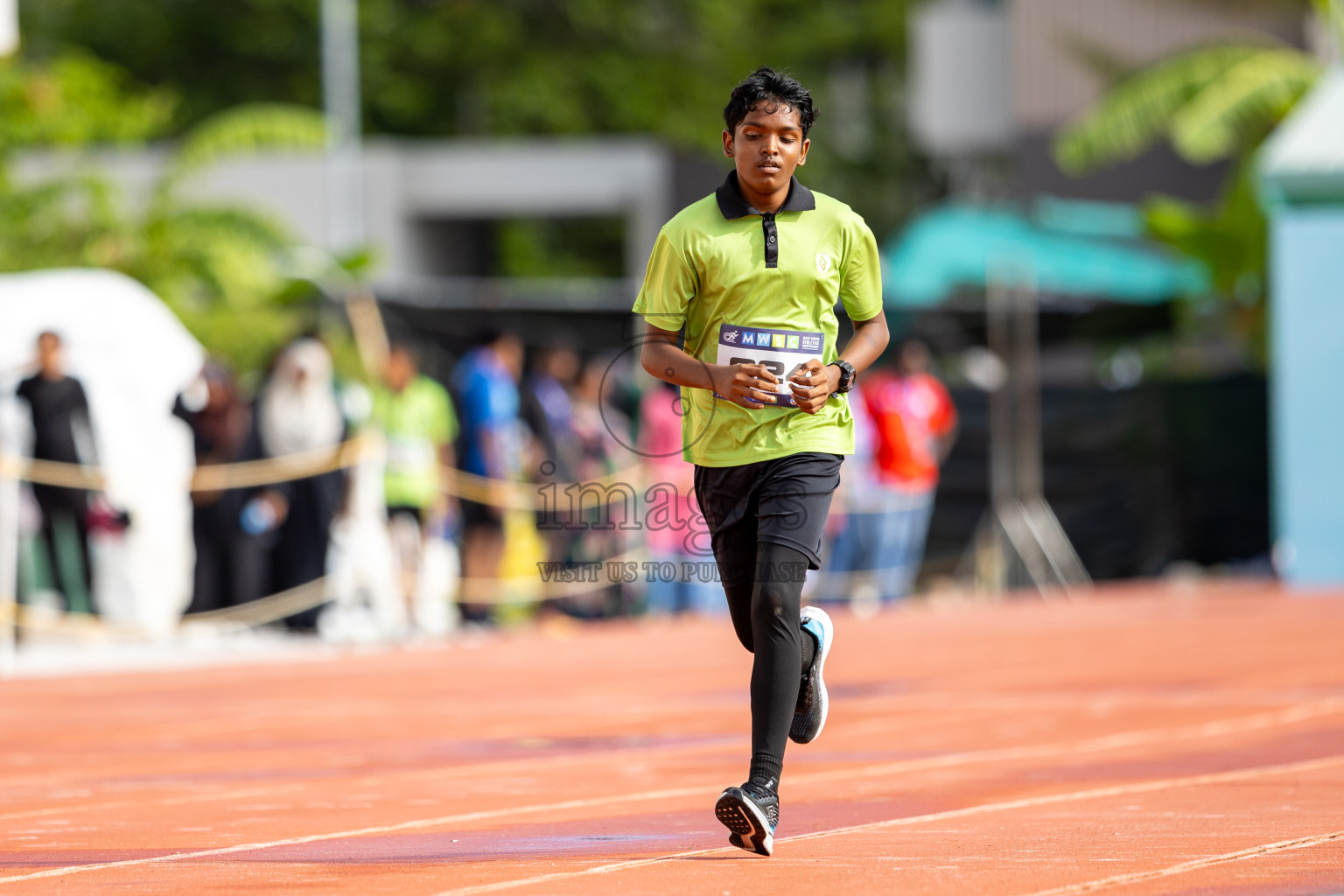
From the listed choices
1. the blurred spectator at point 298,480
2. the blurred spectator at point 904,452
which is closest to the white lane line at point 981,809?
the blurred spectator at point 298,480

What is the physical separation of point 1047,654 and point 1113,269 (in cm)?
1188

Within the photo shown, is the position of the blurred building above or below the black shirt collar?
Answer: above

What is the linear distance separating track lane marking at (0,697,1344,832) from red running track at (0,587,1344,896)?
0.03 metres

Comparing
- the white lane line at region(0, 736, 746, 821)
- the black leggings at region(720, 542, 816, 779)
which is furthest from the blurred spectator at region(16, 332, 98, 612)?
the black leggings at region(720, 542, 816, 779)

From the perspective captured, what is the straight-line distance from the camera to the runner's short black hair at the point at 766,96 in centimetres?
519

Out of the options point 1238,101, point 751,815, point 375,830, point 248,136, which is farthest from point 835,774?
point 248,136

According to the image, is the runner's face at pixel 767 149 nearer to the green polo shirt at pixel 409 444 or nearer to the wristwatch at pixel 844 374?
the wristwatch at pixel 844 374

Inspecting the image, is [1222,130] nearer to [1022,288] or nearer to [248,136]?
[1022,288]

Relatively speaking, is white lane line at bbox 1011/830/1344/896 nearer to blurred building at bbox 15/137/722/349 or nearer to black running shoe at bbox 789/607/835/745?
black running shoe at bbox 789/607/835/745

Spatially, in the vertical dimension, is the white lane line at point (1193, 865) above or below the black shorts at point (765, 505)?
below

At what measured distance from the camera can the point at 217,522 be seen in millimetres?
13352

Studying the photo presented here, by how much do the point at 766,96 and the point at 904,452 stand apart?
1111 centimetres

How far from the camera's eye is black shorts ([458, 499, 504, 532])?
1416cm

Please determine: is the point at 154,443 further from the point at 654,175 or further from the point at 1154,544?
the point at 654,175
